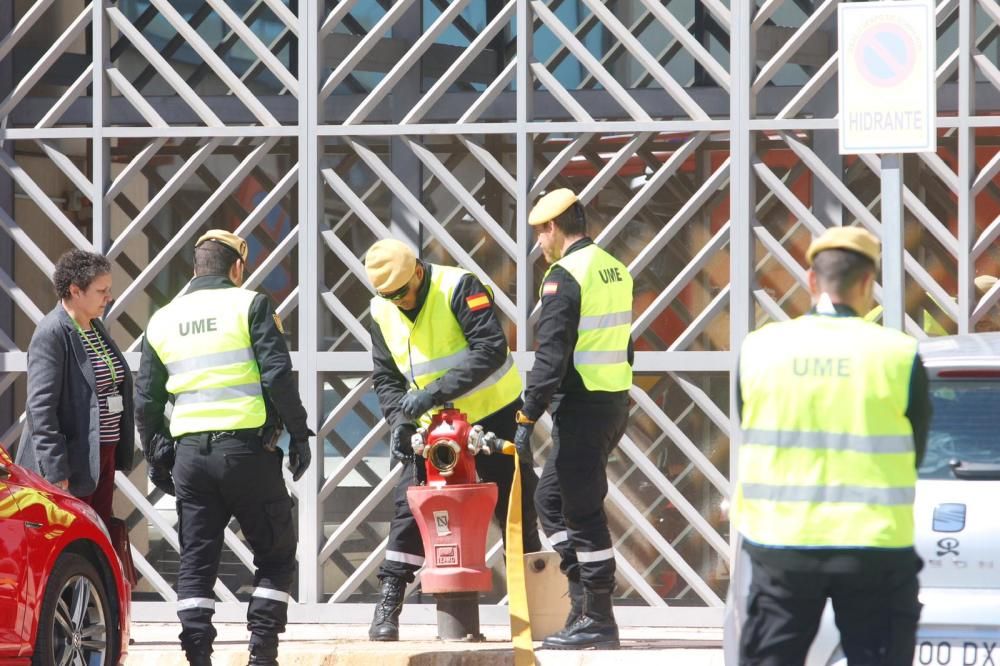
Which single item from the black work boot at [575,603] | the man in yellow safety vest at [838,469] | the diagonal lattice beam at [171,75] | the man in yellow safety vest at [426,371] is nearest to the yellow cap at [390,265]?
the man in yellow safety vest at [426,371]

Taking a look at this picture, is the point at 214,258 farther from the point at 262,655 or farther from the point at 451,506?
the point at 262,655

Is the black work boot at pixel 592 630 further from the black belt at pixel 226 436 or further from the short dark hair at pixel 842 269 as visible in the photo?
the short dark hair at pixel 842 269

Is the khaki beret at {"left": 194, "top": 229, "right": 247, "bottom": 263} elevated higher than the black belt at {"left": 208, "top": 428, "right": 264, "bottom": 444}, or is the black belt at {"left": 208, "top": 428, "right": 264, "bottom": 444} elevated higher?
the khaki beret at {"left": 194, "top": 229, "right": 247, "bottom": 263}

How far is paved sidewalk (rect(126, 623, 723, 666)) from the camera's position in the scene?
700cm

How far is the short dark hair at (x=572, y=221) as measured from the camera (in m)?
7.15

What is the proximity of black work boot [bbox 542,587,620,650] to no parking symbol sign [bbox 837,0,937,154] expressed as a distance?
2447 mm

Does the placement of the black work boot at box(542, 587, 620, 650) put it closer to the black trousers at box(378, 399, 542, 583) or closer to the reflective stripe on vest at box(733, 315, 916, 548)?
the black trousers at box(378, 399, 542, 583)

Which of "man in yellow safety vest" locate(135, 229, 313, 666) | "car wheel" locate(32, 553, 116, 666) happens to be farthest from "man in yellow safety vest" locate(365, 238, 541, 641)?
"car wheel" locate(32, 553, 116, 666)

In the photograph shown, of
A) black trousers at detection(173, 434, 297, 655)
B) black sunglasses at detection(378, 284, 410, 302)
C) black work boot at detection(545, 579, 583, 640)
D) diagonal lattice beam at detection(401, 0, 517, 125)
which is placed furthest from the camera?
diagonal lattice beam at detection(401, 0, 517, 125)

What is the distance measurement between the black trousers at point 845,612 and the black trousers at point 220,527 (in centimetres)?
260

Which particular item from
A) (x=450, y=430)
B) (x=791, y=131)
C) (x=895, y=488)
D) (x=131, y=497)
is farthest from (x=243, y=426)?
(x=791, y=131)

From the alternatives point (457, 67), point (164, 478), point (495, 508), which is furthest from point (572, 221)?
point (164, 478)

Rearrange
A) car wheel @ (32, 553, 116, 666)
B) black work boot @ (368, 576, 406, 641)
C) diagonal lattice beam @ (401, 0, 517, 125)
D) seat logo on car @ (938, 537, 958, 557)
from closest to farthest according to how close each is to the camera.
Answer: seat logo on car @ (938, 537, 958, 557) < car wheel @ (32, 553, 116, 666) < black work boot @ (368, 576, 406, 641) < diagonal lattice beam @ (401, 0, 517, 125)

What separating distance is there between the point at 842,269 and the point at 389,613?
3.65 meters
